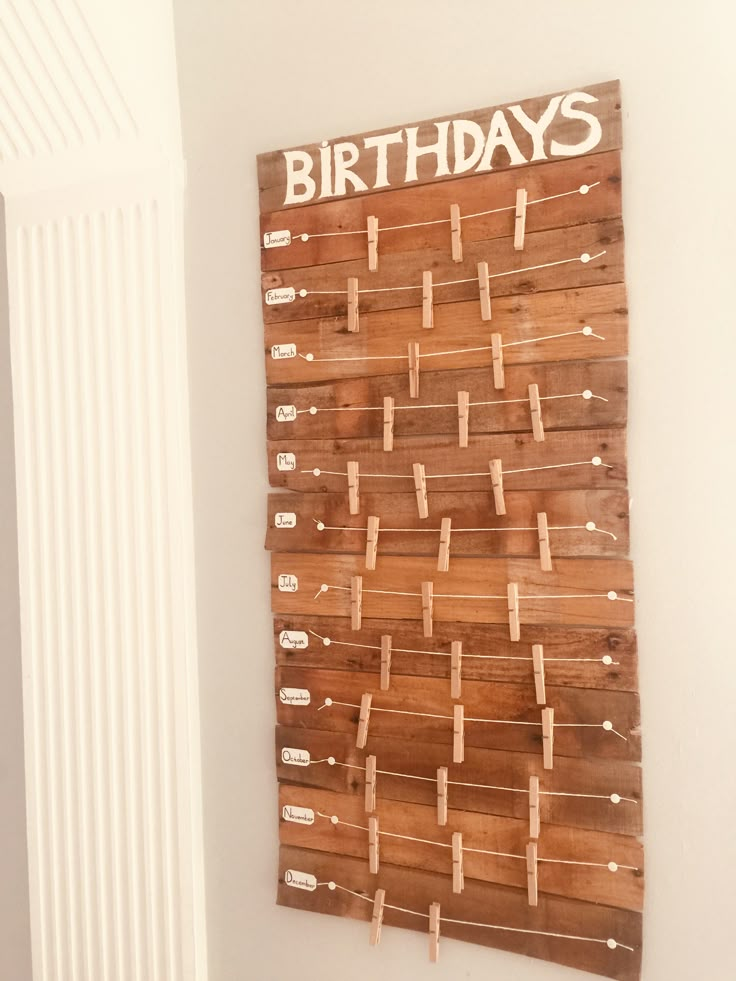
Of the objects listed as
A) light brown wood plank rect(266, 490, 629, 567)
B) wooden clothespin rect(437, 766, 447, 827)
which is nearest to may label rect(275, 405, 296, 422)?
light brown wood plank rect(266, 490, 629, 567)

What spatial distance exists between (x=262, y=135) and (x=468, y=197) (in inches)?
18.2

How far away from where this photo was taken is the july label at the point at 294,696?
1.51m

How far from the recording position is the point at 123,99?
1518 millimetres

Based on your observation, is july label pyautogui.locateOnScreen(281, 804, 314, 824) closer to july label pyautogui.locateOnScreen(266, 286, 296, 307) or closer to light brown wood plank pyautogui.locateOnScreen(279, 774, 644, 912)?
light brown wood plank pyautogui.locateOnScreen(279, 774, 644, 912)

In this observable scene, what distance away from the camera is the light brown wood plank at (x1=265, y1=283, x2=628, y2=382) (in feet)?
4.31

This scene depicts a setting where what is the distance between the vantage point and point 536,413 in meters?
1.33

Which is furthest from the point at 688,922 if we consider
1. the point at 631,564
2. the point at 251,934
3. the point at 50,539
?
the point at 50,539

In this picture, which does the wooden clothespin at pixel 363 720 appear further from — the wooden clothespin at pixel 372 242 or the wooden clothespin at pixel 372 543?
the wooden clothespin at pixel 372 242

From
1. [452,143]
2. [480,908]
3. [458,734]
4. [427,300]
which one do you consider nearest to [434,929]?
[480,908]

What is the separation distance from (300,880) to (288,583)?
0.57 meters

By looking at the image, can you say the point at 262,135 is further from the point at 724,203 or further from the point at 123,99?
the point at 724,203

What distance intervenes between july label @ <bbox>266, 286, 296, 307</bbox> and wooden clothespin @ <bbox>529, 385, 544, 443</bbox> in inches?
19.9

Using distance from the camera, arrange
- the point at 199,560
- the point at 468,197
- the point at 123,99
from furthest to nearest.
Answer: the point at 199,560 < the point at 123,99 < the point at 468,197

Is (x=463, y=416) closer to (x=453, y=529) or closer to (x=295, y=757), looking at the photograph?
(x=453, y=529)
